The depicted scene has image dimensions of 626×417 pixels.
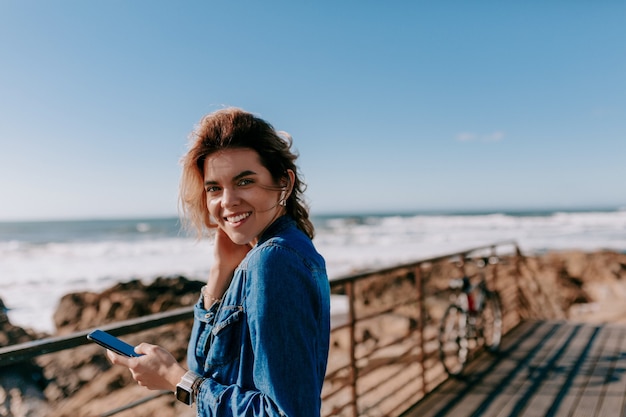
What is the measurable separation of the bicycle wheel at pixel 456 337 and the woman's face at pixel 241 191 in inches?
152

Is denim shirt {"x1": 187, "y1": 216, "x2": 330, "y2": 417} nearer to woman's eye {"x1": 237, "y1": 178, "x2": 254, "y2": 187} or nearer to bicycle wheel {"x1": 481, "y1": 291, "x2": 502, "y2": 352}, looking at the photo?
woman's eye {"x1": 237, "y1": 178, "x2": 254, "y2": 187}

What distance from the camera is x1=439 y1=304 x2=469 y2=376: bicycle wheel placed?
4.52 metres

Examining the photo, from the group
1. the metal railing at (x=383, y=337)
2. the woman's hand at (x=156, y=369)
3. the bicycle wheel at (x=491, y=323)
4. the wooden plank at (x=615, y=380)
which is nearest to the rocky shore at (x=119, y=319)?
the metal railing at (x=383, y=337)

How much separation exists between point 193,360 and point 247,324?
261 millimetres

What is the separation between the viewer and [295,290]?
952 millimetres

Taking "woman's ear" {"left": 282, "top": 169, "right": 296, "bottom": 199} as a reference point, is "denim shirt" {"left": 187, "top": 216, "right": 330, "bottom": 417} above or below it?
below

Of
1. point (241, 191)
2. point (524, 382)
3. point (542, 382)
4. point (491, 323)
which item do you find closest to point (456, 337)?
point (524, 382)

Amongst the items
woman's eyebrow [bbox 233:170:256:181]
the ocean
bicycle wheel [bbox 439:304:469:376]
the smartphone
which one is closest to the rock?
bicycle wheel [bbox 439:304:469:376]

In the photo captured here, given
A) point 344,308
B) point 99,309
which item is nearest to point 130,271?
point 99,309

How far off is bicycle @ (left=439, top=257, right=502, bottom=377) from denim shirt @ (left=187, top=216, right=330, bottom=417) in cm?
391

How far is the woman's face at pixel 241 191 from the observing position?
1139mm

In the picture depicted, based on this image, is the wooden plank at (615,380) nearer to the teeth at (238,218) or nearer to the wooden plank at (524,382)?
the wooden plank at (524,382)

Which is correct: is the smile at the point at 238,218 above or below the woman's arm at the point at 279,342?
above

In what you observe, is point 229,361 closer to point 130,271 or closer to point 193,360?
point 193,360
